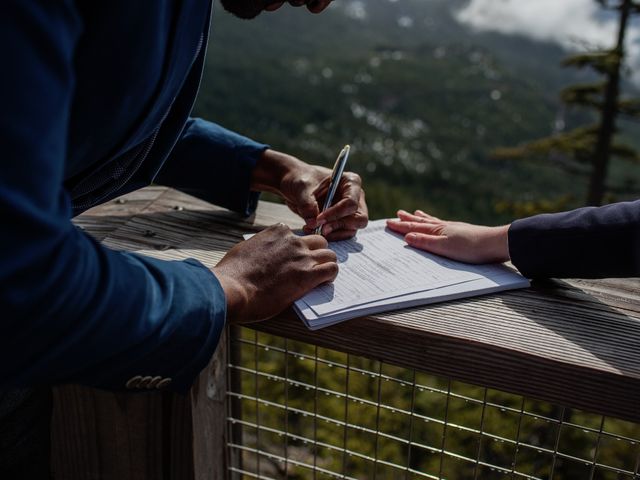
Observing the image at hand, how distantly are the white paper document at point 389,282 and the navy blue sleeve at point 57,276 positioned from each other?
8.9 inches

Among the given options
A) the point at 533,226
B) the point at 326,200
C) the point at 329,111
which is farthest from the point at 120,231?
the point at 329,111

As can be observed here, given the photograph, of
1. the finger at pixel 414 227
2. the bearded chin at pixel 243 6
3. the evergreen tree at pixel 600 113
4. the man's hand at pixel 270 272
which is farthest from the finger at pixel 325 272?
the evergreen tree at pixel 600 113

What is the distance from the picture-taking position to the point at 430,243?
145 cm

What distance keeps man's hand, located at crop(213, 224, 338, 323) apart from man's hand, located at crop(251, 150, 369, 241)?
0.29 meters

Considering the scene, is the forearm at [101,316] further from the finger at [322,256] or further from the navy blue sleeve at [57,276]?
the finger at [322,256]

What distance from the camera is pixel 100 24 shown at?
0.82 m

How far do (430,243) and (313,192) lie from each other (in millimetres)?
391

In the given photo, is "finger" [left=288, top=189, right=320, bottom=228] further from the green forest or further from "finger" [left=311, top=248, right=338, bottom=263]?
the green forest

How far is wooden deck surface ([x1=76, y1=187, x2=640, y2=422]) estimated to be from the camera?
968 millimetres

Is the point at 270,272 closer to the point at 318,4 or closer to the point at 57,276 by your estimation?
the point at 57,276

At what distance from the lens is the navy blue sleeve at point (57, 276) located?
2.27 ft

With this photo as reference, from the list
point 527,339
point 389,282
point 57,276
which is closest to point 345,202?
point 389,282

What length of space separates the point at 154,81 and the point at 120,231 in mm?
671

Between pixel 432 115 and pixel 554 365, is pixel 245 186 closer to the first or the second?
pixel 554 365
